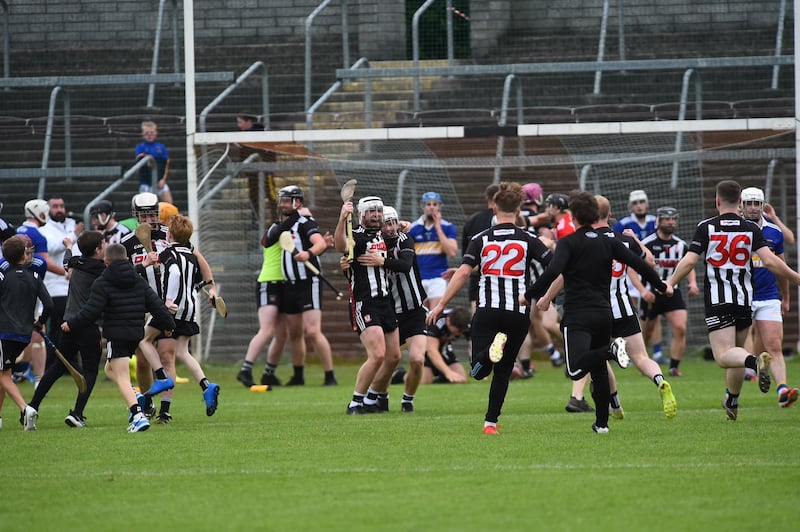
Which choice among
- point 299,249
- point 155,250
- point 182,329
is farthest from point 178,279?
point 299,249

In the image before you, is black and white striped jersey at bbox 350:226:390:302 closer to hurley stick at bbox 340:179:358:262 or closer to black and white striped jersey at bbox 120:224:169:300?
hurley stick at bbox 340:179:358:262

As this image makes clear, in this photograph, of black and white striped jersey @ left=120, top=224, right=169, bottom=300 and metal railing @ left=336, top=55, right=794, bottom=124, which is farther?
metal railing @ left=336, top=55, right=794, bottom=124

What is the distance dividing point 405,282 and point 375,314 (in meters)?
0.47

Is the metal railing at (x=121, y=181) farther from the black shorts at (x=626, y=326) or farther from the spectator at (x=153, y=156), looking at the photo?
the black shorts at (x=626, y=326)

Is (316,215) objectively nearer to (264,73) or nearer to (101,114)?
(264,73)

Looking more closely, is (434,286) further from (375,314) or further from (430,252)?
(375,314)

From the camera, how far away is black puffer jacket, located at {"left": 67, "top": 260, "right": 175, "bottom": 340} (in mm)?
10008

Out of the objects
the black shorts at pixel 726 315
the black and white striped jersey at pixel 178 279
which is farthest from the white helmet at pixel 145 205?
the black shorts at pixel 726 315

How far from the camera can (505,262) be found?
9312 mm

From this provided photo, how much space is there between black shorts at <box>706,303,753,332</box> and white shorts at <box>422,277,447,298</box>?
248 inches

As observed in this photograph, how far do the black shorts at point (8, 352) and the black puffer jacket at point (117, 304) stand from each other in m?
0.66

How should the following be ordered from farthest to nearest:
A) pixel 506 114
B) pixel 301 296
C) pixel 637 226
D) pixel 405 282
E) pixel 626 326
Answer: pixel 506 114 → pixel 637 226 → pixel 301 296 → pixel 405 282 → pixel 626 326

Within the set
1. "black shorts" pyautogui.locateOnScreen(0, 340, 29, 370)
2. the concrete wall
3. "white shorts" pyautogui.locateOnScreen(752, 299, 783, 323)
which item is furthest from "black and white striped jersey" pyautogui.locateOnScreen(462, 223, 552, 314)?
the concrete wall

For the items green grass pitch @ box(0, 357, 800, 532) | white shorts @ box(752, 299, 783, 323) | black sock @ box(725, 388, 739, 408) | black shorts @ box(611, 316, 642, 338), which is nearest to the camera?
green grass pitch @ box(0, 357, 800, 532)
